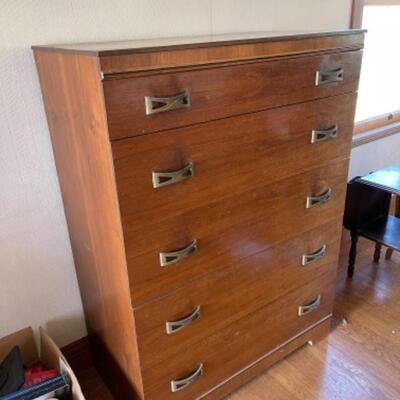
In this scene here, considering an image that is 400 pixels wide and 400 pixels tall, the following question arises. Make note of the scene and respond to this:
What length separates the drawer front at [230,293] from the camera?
1.14 meters

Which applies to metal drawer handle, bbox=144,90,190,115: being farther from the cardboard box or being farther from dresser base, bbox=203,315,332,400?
dresser base, bbox=203,315,332,400

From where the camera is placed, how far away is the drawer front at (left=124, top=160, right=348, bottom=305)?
3.37ft

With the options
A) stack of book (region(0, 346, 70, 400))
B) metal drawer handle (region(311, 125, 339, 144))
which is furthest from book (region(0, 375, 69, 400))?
metal drawer handle (region(311, 125, 339, 144))

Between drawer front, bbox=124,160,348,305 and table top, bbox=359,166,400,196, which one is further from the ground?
drawer front, bbox=124,160,348,305

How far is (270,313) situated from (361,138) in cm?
126

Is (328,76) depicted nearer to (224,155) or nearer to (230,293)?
(224,155)

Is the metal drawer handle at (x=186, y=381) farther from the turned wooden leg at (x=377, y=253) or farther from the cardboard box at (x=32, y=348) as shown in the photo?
the turned wooden leg at (x=377, y=253)

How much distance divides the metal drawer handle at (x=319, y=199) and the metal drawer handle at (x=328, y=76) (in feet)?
1.23

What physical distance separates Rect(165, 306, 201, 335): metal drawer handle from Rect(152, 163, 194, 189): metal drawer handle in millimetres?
425

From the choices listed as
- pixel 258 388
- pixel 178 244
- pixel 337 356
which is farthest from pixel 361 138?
pixel 178 244

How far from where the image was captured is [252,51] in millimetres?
1018

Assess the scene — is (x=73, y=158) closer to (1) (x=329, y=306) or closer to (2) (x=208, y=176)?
(2) (x=208, y=176)

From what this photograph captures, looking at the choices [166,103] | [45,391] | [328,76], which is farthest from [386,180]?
[45,391]

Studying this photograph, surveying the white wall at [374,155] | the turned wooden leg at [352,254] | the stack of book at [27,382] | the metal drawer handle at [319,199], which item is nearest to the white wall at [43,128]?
the stack of book at [27,382]
